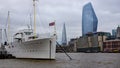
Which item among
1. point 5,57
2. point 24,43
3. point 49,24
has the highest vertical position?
Result: point 49,24

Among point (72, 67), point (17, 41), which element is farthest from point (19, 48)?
point (72, 67)

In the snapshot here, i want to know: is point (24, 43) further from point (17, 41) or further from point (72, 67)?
point (72, 67)

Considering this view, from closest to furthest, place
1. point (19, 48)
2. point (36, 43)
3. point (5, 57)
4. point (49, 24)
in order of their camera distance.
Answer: point (49, 24) → point (36, 43) → point (19, 48) → point (5, 57)

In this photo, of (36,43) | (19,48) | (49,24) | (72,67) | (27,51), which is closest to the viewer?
(72,67)

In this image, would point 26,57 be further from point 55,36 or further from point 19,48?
point 55,36

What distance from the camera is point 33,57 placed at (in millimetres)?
69812

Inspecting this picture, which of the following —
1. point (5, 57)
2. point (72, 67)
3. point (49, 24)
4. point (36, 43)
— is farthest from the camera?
point (5, 57)

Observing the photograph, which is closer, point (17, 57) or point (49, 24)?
point (49, 24)

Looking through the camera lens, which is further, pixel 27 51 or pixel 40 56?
pixel 27 51

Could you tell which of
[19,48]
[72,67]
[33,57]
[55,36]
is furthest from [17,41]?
[72,67]

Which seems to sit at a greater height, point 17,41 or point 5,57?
point 17,41

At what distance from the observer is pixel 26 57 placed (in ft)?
245

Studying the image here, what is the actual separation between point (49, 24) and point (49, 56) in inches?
333

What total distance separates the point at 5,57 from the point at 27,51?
19873mm
